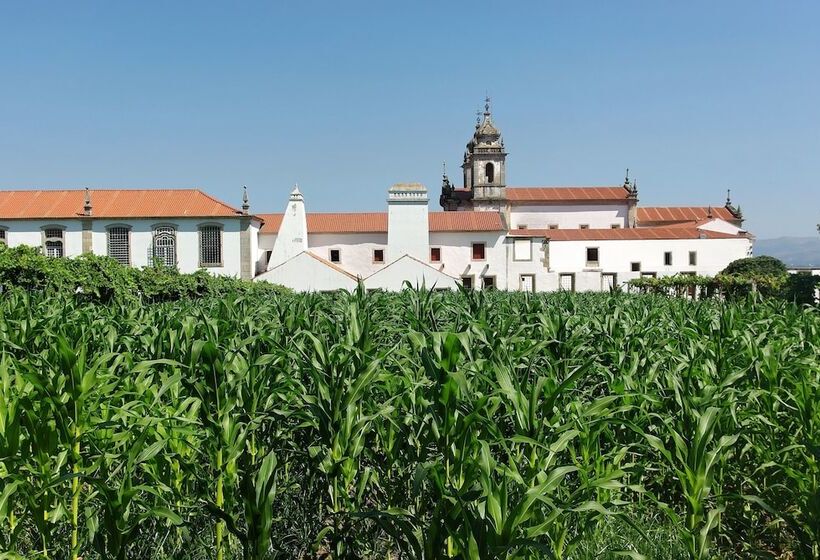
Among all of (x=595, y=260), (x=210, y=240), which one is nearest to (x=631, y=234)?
(x=595, y=260)

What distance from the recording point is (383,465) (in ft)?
14.8

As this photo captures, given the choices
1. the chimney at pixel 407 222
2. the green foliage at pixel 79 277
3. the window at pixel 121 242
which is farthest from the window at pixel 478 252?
the green foliage at pixel 79 277

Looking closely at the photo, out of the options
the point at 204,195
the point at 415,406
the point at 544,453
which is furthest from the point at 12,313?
the point at 204,195

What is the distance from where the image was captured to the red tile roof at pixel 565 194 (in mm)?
72312

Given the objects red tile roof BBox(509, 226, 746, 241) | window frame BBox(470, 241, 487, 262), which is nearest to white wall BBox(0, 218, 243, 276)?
window frame BBox(470, 241, 487, 262)

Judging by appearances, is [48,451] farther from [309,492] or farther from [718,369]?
[718,369]

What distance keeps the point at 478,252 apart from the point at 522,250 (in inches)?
135

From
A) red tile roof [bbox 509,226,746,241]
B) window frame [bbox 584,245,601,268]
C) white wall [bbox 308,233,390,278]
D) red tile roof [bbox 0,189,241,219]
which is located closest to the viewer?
red tile roof [bbox 0,189,241,219]

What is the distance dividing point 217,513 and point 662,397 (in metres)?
3.24

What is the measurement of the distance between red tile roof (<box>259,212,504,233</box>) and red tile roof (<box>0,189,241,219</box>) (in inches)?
216

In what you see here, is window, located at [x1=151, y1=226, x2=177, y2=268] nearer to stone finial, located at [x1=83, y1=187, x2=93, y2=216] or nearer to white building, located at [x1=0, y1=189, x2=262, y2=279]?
white building, located at [x1=0, y1=189, x2=262, y2=279]

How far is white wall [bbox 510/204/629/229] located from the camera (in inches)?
2844

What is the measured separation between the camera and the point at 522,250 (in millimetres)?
52188

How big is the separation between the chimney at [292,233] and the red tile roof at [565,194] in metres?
28.1
